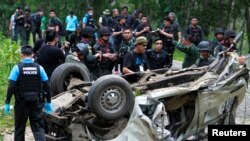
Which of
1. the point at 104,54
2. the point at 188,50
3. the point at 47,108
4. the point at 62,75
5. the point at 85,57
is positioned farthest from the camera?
the point at 188,50

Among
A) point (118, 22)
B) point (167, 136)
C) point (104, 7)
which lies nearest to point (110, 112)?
point (167, 136)

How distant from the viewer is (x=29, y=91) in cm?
812

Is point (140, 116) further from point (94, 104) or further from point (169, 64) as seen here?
point (169, 64)

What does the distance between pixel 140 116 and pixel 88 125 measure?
2.62ft

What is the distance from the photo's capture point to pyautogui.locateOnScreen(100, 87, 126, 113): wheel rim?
314 inches

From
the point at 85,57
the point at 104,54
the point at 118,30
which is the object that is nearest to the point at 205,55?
the point at 104,54

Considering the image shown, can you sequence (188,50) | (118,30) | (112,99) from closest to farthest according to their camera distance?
(112,99) < (188,50) < (118,30)

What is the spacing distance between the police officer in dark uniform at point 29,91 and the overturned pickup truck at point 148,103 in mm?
177

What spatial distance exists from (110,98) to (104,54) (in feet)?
9.58

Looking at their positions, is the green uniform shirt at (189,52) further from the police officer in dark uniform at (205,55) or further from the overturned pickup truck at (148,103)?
the overturned pickup truck at (148,103)

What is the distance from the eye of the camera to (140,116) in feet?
25.6

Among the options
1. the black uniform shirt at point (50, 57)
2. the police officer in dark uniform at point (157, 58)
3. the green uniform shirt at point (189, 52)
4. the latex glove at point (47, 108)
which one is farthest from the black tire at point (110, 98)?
the green uniform shirt at point (189, 52)

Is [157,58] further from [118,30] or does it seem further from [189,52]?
[118,30]

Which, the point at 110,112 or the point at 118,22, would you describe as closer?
the point at 110,112
